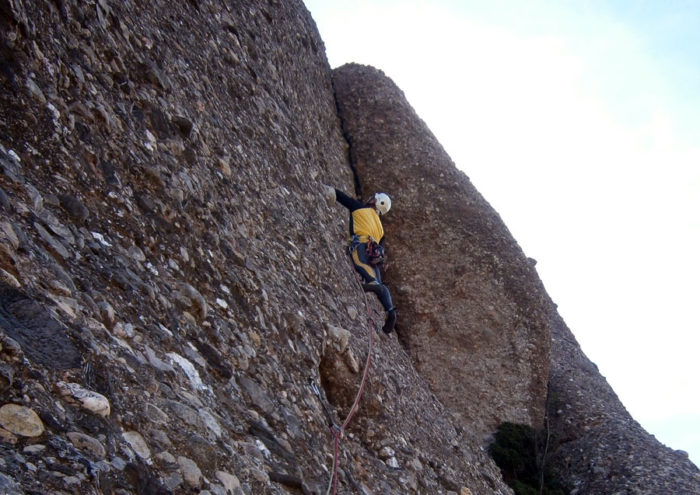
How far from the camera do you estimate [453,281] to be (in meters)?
15.3

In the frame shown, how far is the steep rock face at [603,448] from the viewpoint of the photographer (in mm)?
Answer: 12336

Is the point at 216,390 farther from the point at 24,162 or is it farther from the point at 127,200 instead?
the point at 24,162

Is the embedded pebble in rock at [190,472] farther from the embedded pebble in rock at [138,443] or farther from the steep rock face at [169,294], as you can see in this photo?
the embedded pebble in rock at [138,443]

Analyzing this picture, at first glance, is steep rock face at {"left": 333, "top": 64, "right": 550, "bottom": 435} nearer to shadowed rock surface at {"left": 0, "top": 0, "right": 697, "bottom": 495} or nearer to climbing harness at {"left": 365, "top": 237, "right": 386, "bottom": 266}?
shadowed rock surface at {"left": 0, "top": 0, "right": 697, "bottom": 495}

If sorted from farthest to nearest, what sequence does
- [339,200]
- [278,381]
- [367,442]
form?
[339,200] < [367,442] < [278,381]

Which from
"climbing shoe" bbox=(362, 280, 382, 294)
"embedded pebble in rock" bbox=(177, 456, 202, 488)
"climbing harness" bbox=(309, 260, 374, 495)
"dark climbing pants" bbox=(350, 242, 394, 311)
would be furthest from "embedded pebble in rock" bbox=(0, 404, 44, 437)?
"dark climbing pants" bbox=(350, 242, 394, 311)

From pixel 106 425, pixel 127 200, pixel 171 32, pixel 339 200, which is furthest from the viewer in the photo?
pixel 339 200

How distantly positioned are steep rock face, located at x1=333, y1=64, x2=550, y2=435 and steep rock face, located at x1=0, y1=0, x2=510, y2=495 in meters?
4.20

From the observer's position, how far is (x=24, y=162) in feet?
14.5

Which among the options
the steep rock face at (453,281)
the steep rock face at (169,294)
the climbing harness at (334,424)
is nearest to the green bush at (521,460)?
the steep rock face at (453,281)

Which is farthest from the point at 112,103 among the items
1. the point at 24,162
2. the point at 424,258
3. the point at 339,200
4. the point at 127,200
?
the point at 424,258

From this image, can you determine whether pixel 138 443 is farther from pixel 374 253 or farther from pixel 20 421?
pixel 374 253

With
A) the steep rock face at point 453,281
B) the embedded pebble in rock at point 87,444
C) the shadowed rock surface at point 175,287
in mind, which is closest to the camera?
the embedded pebble in rock at point 87,444

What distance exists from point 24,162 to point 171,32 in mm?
4584
